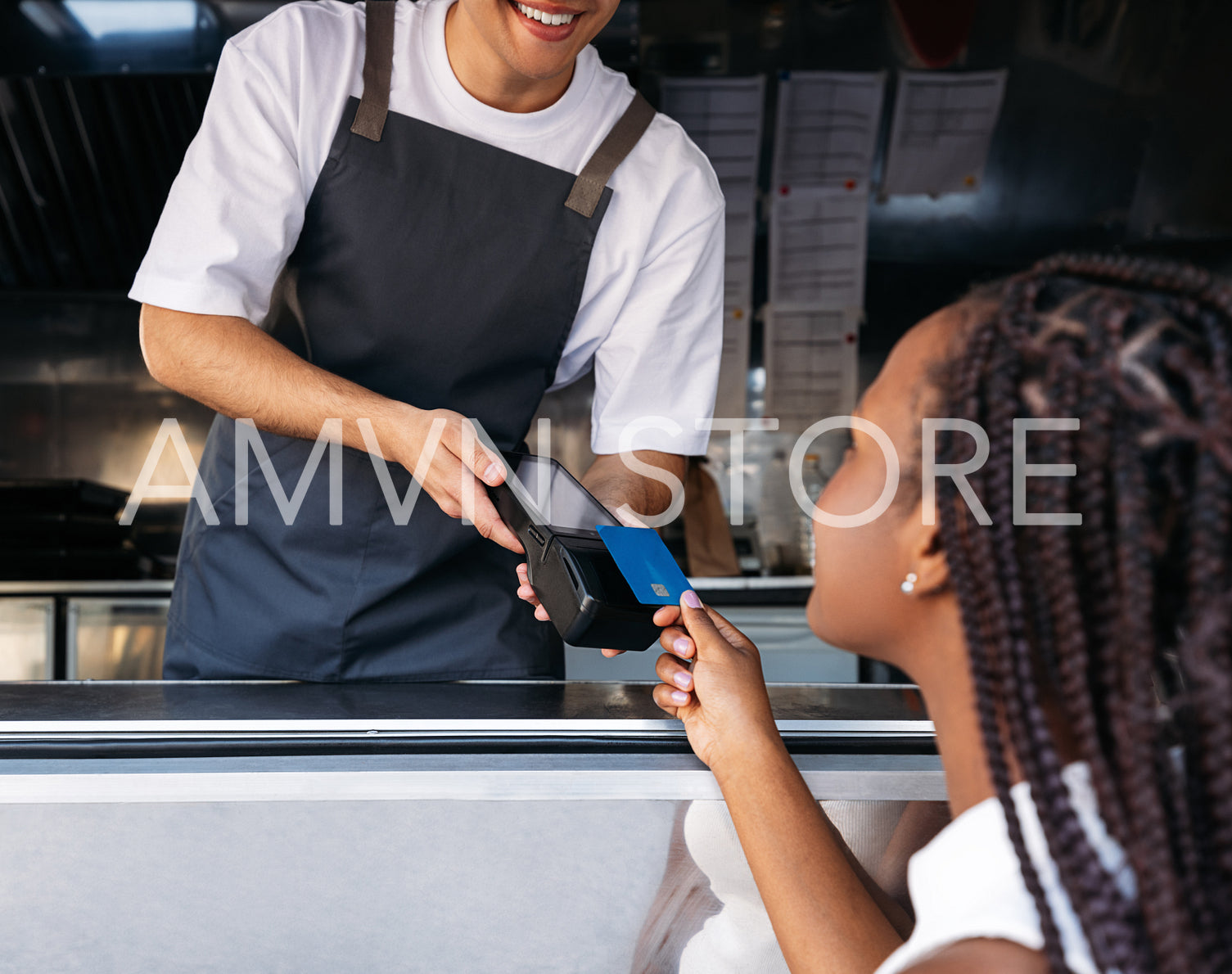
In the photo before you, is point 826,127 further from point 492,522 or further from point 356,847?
point 356,847

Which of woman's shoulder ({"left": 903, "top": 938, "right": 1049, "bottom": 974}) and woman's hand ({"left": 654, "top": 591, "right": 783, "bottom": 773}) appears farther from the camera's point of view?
woman's hand ({"left": 654, "top": 591, "right": 783, "bottom": 773})

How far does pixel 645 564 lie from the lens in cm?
82

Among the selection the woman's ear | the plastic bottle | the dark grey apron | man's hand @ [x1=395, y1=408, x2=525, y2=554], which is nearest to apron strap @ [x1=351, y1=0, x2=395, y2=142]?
the dark grey apron

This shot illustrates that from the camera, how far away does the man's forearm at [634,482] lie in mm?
1186

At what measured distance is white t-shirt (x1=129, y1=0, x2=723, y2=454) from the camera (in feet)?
3.31

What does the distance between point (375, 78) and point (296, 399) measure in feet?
1.23

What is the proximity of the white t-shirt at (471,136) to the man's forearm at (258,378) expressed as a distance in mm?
27

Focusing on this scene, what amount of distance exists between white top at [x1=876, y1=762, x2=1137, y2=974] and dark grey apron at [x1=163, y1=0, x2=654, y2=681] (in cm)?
61

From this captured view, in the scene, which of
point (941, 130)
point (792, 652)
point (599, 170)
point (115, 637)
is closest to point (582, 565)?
point (599, 170)

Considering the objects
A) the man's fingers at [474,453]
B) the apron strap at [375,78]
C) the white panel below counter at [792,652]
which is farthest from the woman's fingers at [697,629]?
the white panel below counter at [792,652]

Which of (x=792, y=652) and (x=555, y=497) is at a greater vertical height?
(x=555, y=497)

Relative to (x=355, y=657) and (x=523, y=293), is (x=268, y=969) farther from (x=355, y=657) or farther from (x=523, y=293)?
(x=523, y=293)

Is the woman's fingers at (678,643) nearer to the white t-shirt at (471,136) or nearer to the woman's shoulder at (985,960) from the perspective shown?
the woman's shoulder at (985,960)

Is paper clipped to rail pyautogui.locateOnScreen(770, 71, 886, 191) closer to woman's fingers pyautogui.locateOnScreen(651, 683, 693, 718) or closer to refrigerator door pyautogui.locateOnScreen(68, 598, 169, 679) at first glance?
refrigerator door pyautogui.locateOnScreen(68, 598, 169, 679)
